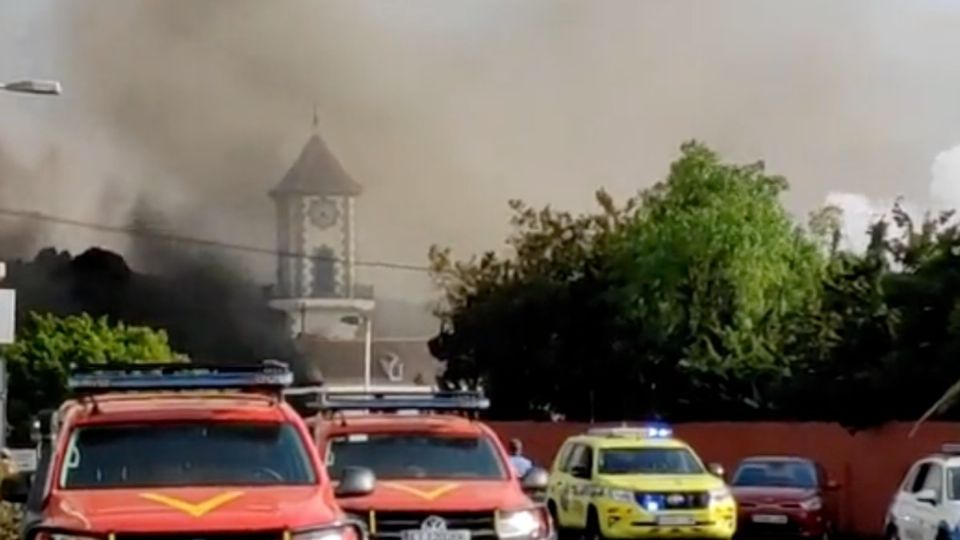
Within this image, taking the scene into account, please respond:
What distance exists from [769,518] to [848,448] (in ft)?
31.7

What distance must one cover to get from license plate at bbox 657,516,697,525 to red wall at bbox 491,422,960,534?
962cm

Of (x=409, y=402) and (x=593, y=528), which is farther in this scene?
(x=593, y=528)

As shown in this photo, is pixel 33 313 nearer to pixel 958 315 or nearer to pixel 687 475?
pixel 958 315

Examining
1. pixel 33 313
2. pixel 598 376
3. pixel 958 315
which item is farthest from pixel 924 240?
pixel 33 313

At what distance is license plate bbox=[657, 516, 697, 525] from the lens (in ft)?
92.0

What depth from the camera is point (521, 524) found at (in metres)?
17.4

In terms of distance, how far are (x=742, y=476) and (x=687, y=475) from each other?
633cm

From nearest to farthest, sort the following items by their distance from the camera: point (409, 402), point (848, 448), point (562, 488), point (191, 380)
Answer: point (191, 380) < point (409, 402) < point (562, 488) < point (848, 448)

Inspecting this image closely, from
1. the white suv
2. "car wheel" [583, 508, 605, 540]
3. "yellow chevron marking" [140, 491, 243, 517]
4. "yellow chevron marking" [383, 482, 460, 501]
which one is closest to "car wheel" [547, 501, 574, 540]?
"car wheel" [583, 508, 605, 540]

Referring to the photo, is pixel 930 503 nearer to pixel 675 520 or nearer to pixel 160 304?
pixel 675 520

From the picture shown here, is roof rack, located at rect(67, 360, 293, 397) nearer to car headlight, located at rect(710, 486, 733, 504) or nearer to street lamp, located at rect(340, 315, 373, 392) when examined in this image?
car headlight, located at rect(710, 486, 733, 504)

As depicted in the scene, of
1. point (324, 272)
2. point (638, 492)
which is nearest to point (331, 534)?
point (638, 492)

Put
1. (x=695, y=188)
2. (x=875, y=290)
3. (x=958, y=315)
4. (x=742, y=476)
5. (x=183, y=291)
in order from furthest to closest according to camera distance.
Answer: (x=183, y=291) < (x=695, y=188) < (x=875, y=290) < (x=958, y=315) < (x=742, y=476)

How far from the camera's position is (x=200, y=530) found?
40.9ft
